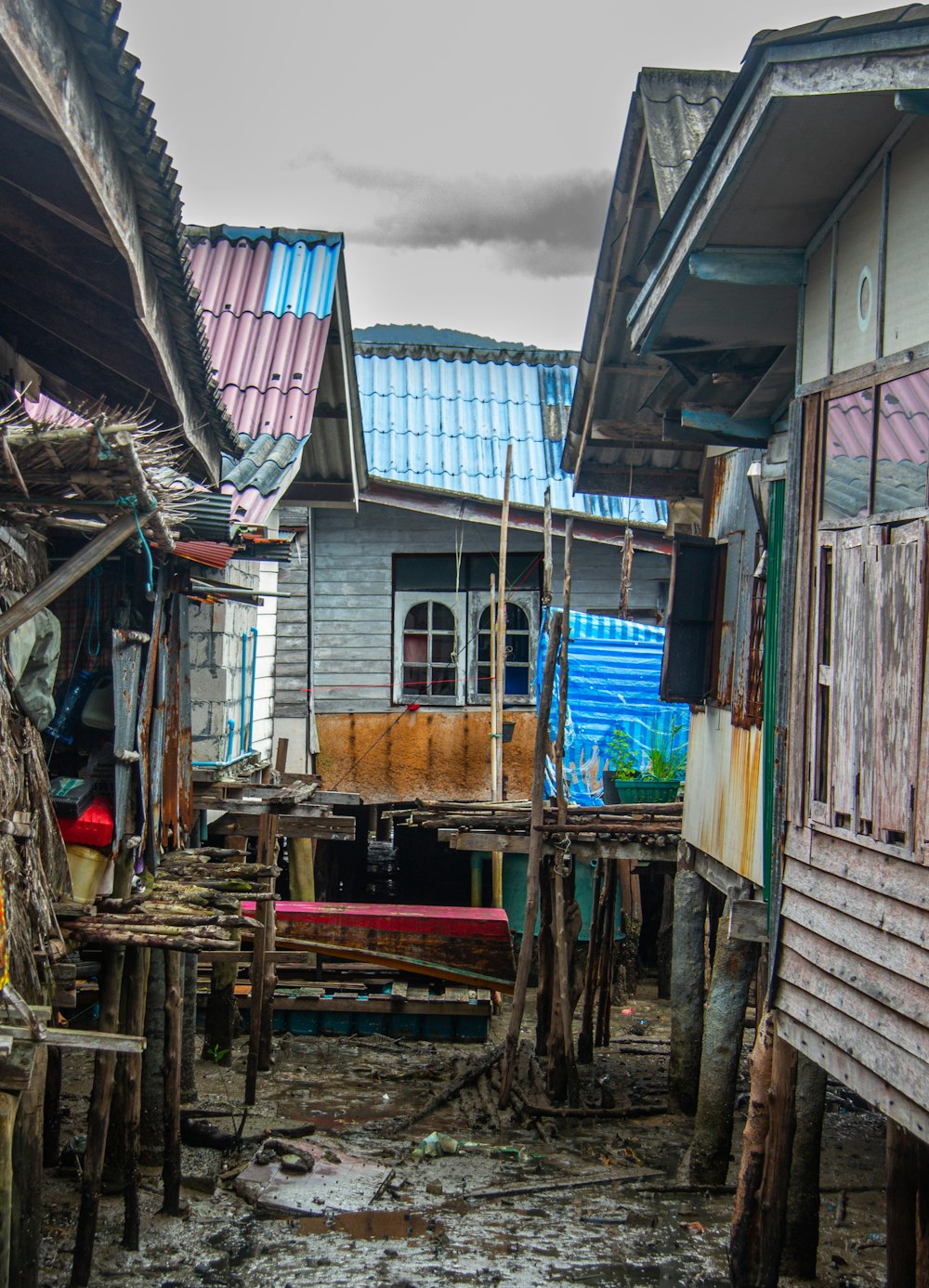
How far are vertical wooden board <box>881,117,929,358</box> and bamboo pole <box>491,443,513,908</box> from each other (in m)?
10.5

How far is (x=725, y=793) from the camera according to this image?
9.38 metres

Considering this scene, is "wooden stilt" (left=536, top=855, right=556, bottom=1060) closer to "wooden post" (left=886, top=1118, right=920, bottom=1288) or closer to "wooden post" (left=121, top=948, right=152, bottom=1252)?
"wooden post" (left=121, top=948, right=152, bottom=1252)

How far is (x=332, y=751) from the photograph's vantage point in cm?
1706

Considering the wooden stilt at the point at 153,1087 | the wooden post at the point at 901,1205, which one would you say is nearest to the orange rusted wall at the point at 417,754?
the wooden stilt at the point at 153,1087

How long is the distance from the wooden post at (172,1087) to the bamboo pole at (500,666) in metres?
7.27

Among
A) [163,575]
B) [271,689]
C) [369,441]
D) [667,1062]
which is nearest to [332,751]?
[271,689]

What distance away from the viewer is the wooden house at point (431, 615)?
55.7 feet

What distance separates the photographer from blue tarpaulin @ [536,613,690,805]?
1562cm

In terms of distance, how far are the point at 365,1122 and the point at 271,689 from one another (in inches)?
199

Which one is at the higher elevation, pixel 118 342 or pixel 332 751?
pixel 118 342

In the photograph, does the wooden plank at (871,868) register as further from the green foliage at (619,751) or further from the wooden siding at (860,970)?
the green foliage at (619,751)

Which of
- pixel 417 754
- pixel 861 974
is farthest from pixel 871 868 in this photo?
pixel 417 754

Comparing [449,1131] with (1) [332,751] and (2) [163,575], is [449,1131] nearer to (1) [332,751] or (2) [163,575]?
(2) [163,575]

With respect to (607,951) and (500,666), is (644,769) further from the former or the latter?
(607,951)
